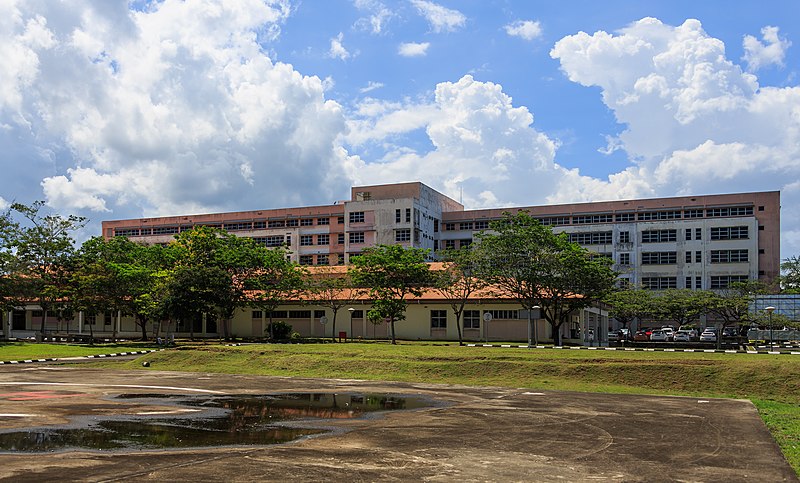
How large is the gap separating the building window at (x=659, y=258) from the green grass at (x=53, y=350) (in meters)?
62.6

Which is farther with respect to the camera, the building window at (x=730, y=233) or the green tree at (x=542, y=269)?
the building window at (x=730, y=233)

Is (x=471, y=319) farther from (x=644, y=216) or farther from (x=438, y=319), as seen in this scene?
(x=644, y=216)

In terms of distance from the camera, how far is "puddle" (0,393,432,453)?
14.2 m

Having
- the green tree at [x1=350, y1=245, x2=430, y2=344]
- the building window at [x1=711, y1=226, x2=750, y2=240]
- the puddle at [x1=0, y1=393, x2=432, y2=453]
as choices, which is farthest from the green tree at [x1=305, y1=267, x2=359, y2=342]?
the building window at [x1=711, y1=226, x2=750, y2=240]

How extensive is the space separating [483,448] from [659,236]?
3236 inches

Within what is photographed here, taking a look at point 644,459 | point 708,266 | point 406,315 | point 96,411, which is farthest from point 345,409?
point 708,266

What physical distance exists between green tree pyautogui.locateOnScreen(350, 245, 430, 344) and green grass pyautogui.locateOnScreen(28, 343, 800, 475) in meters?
12.7

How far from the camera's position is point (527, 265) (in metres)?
49.6

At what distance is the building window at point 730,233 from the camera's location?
8575 centimetres

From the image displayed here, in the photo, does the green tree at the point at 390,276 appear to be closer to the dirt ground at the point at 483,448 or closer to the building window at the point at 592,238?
the dirt ground at the point at 483,448

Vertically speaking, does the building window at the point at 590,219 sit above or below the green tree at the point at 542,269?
above

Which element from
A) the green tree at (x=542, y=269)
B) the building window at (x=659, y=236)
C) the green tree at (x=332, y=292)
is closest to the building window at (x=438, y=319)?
the green tree at (x=332, y=292)

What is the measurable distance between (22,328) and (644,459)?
Answer: 2867 inches

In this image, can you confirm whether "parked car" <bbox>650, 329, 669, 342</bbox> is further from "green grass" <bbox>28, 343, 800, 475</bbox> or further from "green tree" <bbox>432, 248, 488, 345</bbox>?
"green grass" <bbox>28, 343, 800, 475</bbox>
